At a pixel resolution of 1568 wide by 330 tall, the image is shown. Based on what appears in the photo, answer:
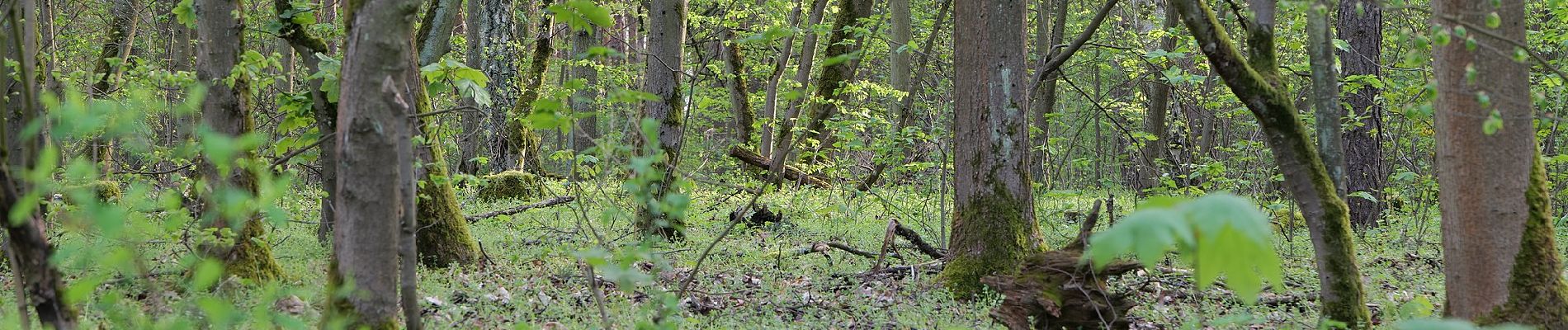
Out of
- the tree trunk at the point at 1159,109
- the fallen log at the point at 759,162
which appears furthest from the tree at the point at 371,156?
the tree trunk at the point at 1159,109

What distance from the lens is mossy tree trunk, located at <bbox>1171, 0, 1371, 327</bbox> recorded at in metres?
4.66

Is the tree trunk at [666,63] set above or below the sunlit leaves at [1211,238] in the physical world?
above

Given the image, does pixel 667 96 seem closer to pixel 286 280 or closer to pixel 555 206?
pixel 555 206

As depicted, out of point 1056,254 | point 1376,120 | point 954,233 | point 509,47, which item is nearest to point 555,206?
point 509,47

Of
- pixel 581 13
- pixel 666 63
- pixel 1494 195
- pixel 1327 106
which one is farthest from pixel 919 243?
pixel 581 13

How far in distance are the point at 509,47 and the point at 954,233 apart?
847 centimetres

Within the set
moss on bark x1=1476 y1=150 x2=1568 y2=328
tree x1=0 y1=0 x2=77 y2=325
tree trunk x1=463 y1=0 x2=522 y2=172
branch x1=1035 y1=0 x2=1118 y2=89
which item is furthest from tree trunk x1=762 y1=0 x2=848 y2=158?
tree x1=0 y1=0 x2=77 y2=325

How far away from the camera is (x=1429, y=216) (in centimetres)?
1012

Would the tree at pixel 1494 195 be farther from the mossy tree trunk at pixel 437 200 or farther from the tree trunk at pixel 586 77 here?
the tree trunk at pixel 586 77

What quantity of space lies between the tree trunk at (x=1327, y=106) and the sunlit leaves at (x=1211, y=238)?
4.07 m

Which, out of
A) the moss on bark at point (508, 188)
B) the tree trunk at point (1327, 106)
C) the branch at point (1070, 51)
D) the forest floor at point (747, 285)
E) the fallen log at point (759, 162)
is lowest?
the forest floor at point (747, 285)

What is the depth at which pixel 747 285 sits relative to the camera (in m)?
6.94

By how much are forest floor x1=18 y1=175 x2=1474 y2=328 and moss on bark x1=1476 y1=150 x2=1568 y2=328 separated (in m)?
0.44

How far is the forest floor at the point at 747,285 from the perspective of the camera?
549cm
